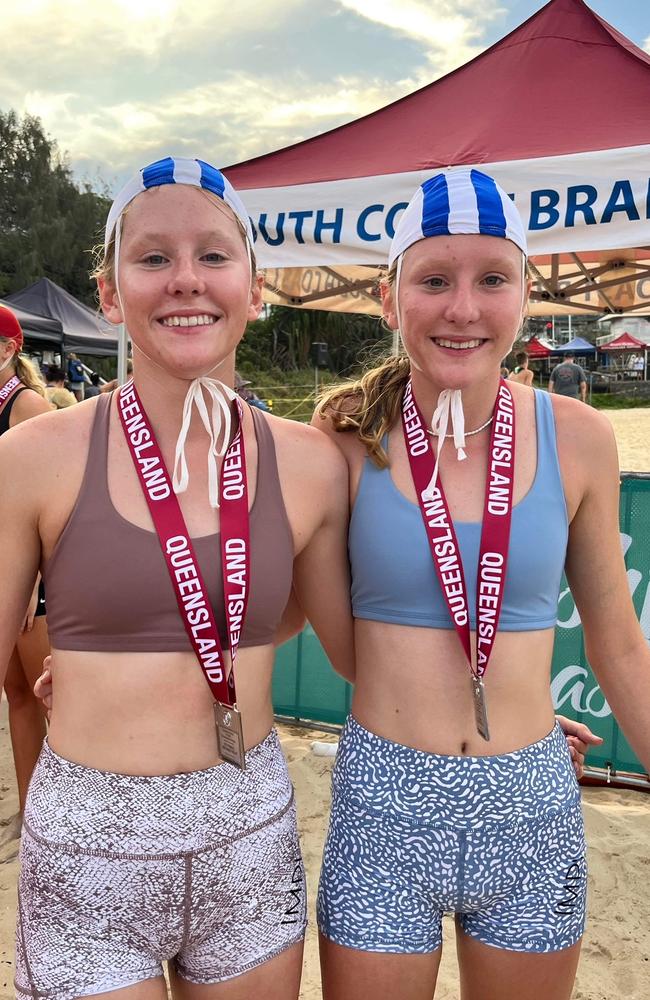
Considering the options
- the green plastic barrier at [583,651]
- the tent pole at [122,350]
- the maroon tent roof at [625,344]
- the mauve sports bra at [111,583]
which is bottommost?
the green plastic barrier at [583,651]

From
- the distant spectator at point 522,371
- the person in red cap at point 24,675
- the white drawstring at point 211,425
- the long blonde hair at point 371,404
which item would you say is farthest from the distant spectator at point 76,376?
the white drawstring at point 211,425

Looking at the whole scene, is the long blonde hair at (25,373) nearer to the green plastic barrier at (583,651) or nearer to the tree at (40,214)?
the green plastic barrier at (583,651)

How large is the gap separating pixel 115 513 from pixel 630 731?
1.25m

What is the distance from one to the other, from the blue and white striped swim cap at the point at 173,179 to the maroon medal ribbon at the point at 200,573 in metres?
0.46

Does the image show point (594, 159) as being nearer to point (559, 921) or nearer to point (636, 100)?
point (636, 100)

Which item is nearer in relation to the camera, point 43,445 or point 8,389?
point 43,445

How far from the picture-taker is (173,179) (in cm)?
145

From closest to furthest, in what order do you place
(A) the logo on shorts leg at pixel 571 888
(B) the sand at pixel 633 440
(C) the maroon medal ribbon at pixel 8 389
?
(A) the logo on shorts leg at pixel 571 888 < (C) the maroon medal ribbon at pixel 8 389 < (B) the sand at pixel 633 440

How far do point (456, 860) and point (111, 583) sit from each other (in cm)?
88

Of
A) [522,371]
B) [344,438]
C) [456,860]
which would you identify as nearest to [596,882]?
[456,860]

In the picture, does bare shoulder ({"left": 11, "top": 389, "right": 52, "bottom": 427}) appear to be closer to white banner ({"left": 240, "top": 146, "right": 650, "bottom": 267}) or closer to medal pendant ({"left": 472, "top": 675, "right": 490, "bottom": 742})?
white banner ({"left": 240, "top": 146, "right": 650, "bottom": 267})

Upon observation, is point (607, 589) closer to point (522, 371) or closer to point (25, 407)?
point (25, 407)

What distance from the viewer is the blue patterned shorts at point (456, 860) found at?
151 cm

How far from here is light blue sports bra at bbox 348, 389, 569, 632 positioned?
1573mm
